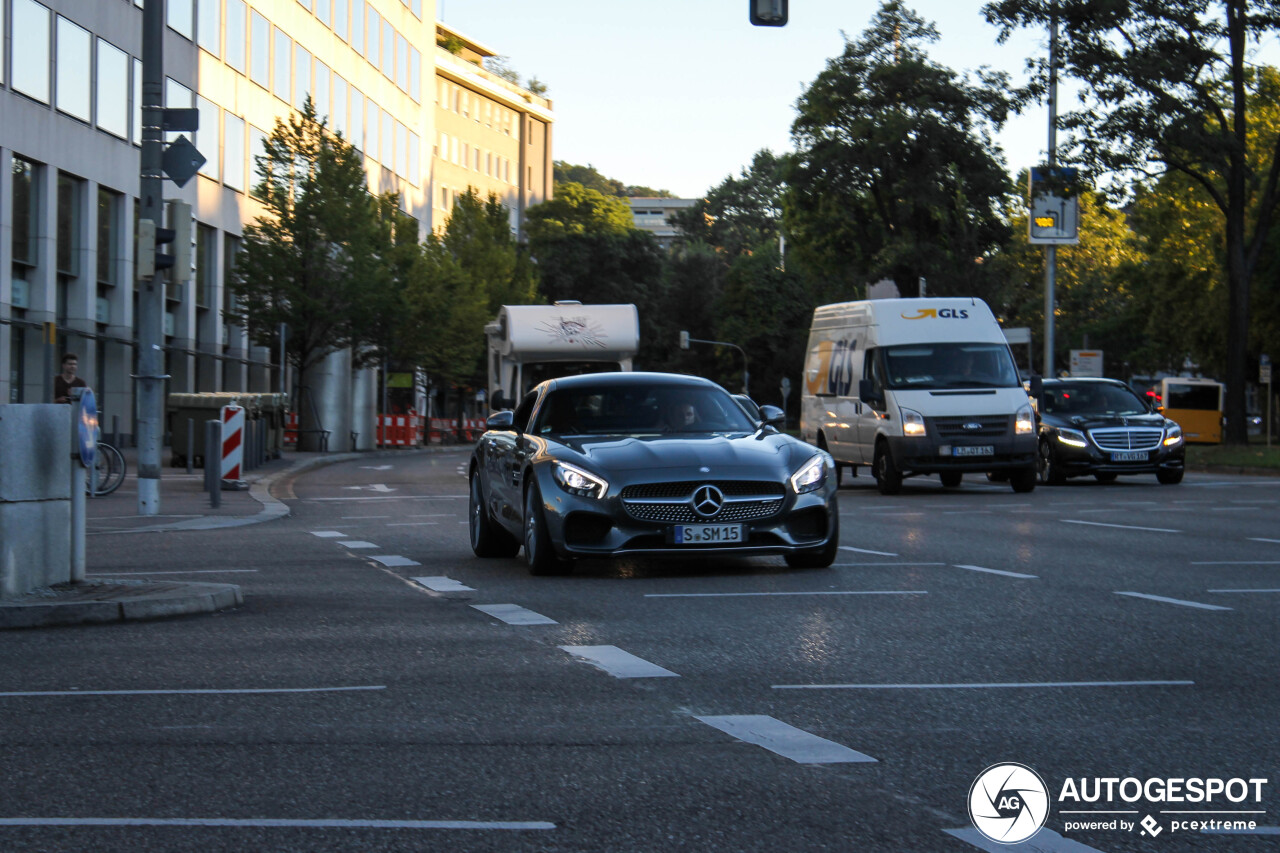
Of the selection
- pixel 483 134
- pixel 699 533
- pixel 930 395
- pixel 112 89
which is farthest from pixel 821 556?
pixel 483 134

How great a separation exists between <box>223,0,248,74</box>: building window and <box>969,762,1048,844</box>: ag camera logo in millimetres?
46352

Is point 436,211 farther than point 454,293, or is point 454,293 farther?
point 436,211

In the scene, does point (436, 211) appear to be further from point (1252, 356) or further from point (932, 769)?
point (932, 769)

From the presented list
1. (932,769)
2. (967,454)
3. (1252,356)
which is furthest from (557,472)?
(1252,356)

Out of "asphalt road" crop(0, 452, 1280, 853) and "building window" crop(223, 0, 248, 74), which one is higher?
"building window" crop(223, 0, 248, 74)

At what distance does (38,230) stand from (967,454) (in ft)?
70.9

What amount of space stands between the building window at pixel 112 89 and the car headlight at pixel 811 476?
1224 inches

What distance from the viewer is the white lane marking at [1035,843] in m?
4.21

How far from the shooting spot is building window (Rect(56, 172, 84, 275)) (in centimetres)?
3747

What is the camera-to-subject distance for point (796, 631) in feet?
28.3

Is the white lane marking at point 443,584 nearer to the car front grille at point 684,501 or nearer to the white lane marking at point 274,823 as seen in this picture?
the car front grille at point 684,501

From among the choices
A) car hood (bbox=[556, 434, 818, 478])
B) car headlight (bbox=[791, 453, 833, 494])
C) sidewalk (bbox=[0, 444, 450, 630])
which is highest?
car hood (bbox=[556, 434, 818, 478])

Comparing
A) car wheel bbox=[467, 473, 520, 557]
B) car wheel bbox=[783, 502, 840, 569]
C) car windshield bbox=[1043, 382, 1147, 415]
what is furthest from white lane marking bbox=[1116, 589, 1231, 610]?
car windshield bbox=[1043, 382, 1147, 415]

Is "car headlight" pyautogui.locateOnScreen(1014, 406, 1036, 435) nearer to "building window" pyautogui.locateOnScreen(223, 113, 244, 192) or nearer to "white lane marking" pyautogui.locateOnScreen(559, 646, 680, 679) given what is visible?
"white lane marking" pyautogui.locateOnScreen(559, 646, 680, 679)
